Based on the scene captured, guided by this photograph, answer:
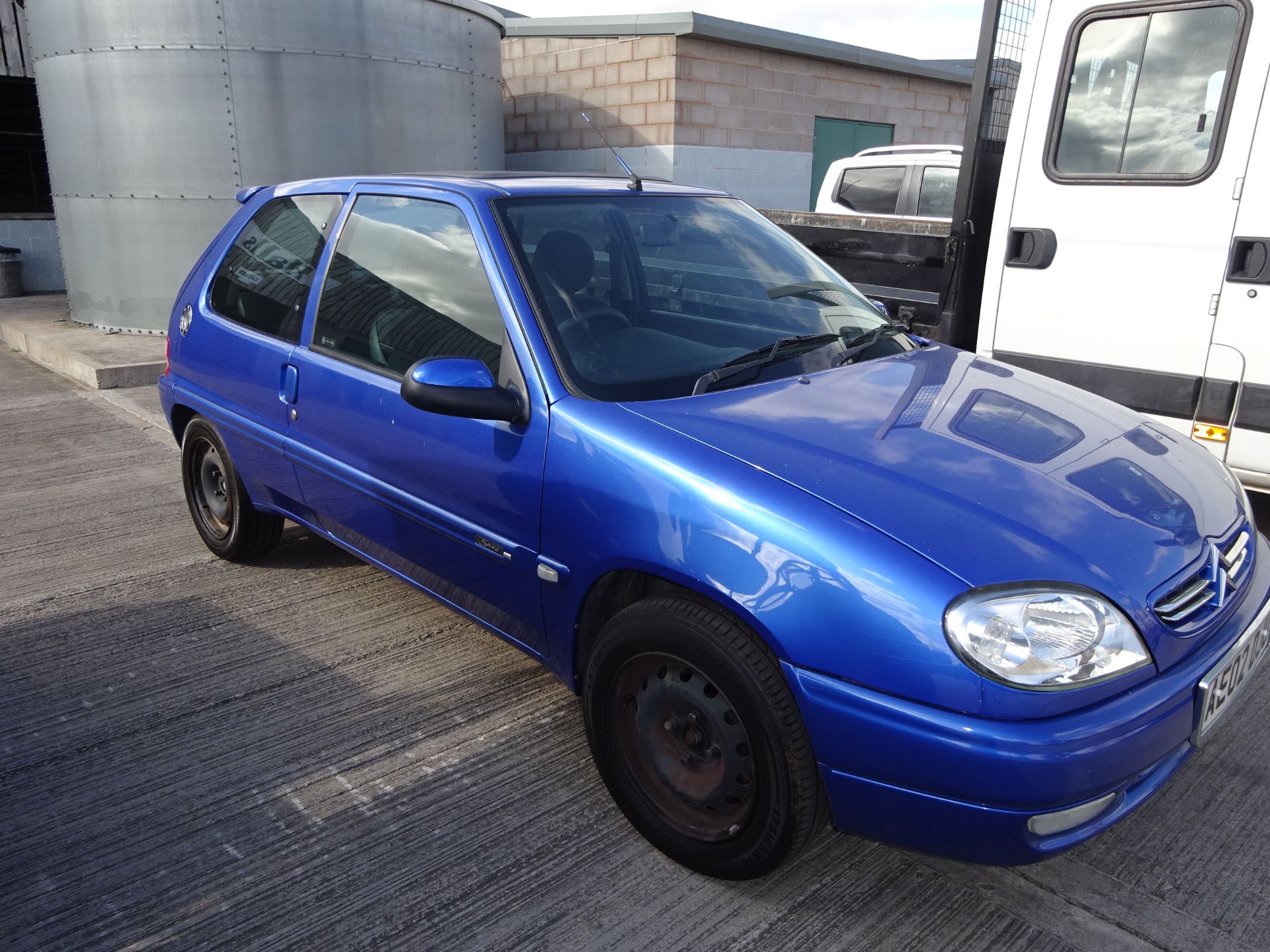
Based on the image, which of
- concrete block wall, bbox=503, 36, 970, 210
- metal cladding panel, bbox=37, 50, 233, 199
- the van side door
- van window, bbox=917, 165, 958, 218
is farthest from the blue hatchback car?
concrete block wall, bbox=503, 36, 970, 210

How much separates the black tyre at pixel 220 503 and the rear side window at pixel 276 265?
0.59 metres

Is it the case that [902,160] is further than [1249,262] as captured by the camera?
Yes

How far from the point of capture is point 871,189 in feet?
26.9

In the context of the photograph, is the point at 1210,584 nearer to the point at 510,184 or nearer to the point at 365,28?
the point at 510,184

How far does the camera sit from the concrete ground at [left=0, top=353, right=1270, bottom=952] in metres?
2.25

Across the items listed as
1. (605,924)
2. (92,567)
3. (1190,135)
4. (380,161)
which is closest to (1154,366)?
(1190,135)

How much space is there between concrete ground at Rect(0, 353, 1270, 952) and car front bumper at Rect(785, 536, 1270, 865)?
370 millimetres

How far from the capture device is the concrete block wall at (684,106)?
11273mm

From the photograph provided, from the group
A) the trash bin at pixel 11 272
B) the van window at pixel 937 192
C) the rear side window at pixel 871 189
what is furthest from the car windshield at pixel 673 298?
the trash bin at pixel 11 272

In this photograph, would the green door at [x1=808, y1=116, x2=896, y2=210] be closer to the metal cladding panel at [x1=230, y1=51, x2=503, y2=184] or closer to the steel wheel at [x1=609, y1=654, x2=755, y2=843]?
the metal cladding panel at [x1=230, y1=51, x2=503, y2=184]

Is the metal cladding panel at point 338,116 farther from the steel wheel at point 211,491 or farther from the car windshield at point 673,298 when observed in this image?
the car windshield at point 673,298

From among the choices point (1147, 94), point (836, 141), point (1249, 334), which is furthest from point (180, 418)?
point (836, 141)

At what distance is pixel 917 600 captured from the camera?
6.32 feet

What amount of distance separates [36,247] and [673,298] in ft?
45.1
